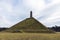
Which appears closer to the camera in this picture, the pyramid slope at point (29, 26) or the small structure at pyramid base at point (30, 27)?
the small structure at pyramid base at point (30, 27)

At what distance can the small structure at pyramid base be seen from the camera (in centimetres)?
5634

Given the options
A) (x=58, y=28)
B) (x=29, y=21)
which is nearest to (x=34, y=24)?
(x=29, y=21)

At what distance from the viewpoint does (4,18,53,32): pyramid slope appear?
57041mm

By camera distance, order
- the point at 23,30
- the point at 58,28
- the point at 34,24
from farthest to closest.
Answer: the point at 58,28, the point at 34,24, the point at 23,30

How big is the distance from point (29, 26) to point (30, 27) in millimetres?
520

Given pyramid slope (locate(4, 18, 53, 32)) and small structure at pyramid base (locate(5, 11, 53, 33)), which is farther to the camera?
pyramid slope (locate(4, 18, 53, 32))

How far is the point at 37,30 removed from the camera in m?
56.1

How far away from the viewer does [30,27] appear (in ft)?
191

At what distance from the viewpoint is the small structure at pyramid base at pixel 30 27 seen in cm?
5634

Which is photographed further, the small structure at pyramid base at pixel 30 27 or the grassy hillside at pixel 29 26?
the grassy hillside at pixel 29 26

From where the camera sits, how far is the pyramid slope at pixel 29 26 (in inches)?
2246

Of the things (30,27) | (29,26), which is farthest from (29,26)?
(30,27)

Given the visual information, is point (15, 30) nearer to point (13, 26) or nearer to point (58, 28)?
point (13, 26)

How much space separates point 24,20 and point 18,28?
428 centimetres
